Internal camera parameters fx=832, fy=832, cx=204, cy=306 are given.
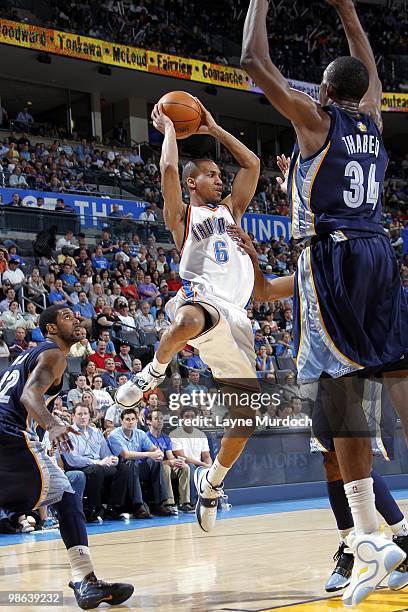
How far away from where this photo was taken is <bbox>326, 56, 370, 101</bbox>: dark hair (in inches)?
139

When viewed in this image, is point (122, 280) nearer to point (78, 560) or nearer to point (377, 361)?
point (78, 560)

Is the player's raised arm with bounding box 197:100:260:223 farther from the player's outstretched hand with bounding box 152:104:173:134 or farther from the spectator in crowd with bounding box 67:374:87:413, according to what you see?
the spectator in crowd with bounding box 67:374:87:413

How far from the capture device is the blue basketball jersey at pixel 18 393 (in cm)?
456

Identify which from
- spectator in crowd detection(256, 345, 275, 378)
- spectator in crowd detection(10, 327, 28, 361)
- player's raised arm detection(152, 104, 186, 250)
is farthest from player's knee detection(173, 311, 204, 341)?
spectator in crowd detection(256, 345, 275, 378)

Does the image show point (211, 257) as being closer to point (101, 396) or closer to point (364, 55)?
point (364, 55)

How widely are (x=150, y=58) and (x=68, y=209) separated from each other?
6.85 metres

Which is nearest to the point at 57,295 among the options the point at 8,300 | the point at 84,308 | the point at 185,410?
the point at 84,308

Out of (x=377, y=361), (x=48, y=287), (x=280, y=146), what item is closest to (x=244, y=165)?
(x=377, y=361)

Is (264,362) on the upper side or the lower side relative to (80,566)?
upper

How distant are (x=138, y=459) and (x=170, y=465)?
464 mm

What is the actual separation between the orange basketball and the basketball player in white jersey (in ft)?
0.46

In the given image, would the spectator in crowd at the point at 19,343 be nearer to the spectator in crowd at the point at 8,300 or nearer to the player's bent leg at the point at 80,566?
the spectator in crowd at the point at 8,300

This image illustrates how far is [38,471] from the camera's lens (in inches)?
176

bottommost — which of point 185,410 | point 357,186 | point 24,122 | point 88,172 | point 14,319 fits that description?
point 185,410
